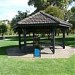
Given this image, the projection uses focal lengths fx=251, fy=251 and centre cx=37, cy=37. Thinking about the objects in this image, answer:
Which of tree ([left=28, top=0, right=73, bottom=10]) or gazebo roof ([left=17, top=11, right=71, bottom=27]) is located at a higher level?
tree ([left=28, top=0, right=73, bottom=10])

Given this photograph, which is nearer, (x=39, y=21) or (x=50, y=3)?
(x=39, y=21)

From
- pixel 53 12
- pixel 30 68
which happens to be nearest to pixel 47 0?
pixel 53 12

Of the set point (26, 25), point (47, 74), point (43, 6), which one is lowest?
point (47, 74)

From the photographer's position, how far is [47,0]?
173 feet

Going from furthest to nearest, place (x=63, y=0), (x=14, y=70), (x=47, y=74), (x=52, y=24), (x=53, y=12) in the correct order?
1. (x=63, y=0)
2. (x=53, y=12)
3. (x=52, y=24)
4. (x=14, y=70)
5. (x=47, y=74)

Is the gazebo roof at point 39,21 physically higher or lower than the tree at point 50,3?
lower

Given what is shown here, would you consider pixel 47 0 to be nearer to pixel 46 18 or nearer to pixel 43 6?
pixel 43 6

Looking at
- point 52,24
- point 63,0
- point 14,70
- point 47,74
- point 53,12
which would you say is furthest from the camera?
point 63,0

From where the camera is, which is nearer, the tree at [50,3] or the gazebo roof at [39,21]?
the gazebo roof at [39,21]

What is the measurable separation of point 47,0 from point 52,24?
1357 inches

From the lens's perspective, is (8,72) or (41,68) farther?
(41,68)

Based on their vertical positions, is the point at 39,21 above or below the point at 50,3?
below

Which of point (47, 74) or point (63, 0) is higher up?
point (63, 0)

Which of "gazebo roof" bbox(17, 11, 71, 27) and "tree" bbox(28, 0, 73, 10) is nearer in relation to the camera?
"gazebo roof" bbox(17, 11, 71, 27)
